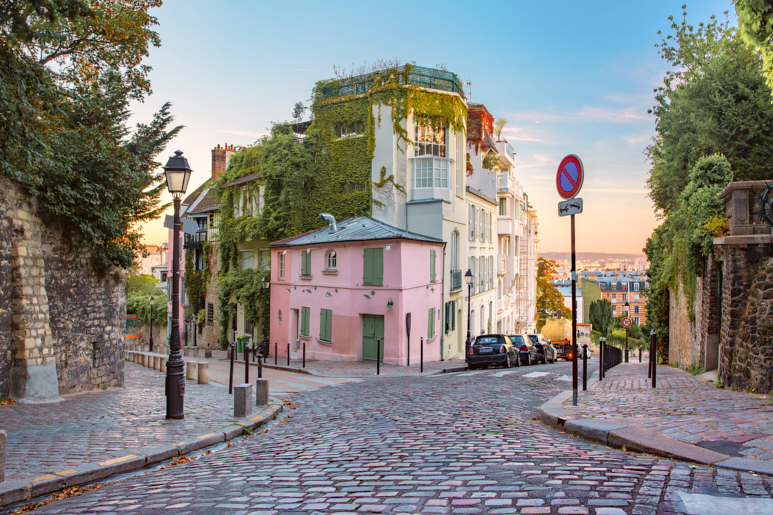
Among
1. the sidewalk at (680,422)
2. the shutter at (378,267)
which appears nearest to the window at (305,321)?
the shutter at (378,267)

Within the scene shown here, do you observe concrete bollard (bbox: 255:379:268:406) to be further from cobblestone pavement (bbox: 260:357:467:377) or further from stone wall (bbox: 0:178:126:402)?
cobblestone pavement (bbox: 260:357:467:377)

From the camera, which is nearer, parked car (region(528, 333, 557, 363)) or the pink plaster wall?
the pink plaster wall

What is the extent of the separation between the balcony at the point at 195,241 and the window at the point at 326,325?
17.7m

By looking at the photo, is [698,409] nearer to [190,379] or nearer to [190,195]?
[190,379]

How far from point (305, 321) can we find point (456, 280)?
879cm

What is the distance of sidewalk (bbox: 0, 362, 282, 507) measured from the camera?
554 cm

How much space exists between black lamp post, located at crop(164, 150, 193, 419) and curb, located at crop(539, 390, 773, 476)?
5.91 metres

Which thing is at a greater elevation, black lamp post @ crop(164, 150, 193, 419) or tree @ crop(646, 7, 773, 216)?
tree @ crop(646, 7, 773, 216)

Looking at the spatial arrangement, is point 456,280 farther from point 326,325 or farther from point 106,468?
point 106,468

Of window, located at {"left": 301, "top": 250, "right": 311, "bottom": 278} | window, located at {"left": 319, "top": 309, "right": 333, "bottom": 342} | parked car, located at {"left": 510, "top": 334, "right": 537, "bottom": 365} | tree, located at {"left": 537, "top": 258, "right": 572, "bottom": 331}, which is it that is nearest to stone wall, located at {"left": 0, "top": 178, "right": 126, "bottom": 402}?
window, located at {"left": 319, "top": 309, "right": 333, "bottom": 342}

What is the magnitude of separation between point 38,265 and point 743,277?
14659 millimetres

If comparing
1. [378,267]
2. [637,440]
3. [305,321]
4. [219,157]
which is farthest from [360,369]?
[219,157]

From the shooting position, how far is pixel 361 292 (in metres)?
22.4

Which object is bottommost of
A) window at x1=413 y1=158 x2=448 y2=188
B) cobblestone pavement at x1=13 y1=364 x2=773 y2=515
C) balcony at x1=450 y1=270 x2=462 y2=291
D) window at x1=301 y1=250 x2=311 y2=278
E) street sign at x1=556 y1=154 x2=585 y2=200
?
cobblestone pavement at x1=13 y1=364 x2=773 y2=515
